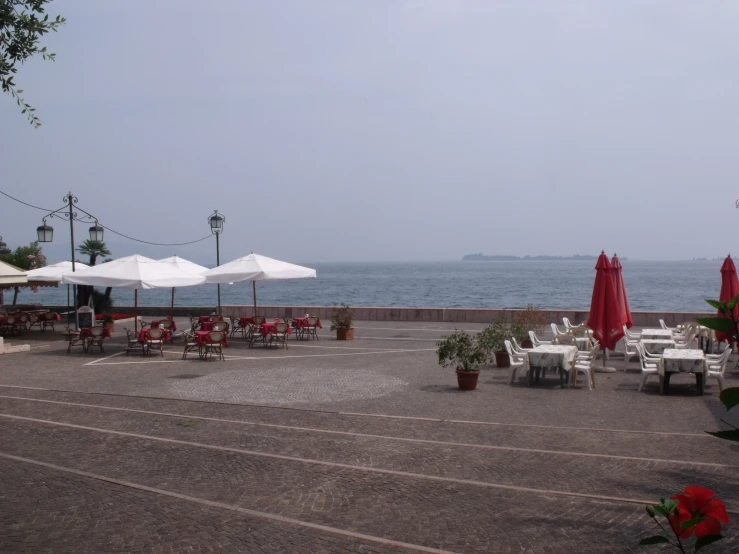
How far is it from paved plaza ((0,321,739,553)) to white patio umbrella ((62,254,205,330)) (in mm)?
4828

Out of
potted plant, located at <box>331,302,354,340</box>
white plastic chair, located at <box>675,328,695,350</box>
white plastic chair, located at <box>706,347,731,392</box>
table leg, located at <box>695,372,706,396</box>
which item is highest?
potted plant, located at <box>331,302,354,340</box>

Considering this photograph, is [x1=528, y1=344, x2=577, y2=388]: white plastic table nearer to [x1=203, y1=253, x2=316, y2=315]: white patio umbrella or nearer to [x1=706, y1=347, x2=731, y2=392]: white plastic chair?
[x1=706, y1=347, x2=731, y2=392]: white plastic chair

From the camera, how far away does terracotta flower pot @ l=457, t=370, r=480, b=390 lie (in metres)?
13.4

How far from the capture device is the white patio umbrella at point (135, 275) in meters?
19.8

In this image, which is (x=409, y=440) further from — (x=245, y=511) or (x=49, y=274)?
(x=49, y=274)

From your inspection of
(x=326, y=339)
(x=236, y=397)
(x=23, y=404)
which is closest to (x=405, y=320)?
(x=326, y=339)

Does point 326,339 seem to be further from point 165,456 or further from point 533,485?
point 533,485

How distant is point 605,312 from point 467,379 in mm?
4091

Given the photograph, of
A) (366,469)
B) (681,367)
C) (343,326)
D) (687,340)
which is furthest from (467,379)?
(343,326)

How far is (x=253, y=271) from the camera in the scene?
70.7 feet

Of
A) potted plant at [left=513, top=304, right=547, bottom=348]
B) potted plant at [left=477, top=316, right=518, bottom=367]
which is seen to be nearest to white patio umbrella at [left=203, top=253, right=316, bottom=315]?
potted plant at [left=513, top=304, right=547, bottom=348]

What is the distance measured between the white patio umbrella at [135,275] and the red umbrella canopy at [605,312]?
36.4 feet

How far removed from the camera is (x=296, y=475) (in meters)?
7.91

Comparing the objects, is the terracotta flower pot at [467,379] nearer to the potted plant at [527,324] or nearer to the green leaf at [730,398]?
the potted plant at [527,324]
